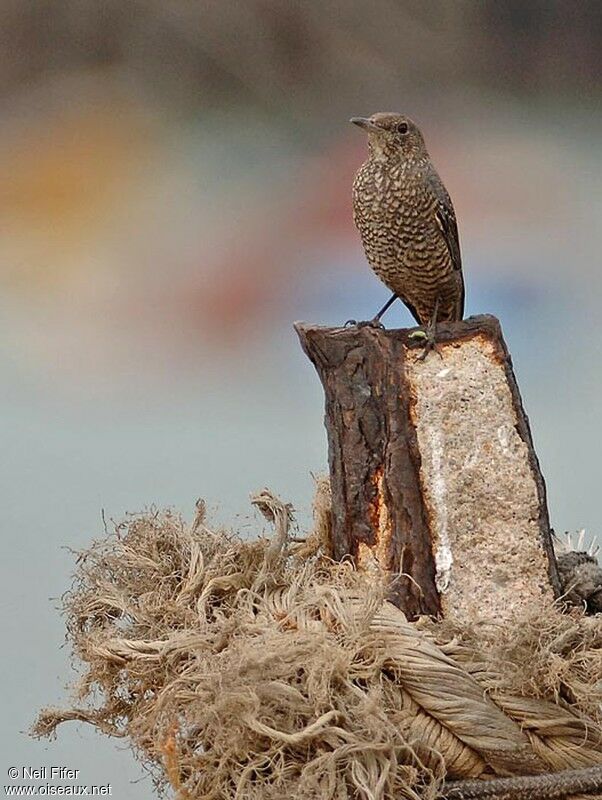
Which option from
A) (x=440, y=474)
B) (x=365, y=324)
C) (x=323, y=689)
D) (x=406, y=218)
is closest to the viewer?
(x=323, y=689)

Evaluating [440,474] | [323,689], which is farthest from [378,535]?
[323,689]

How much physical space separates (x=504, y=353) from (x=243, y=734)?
0.39m

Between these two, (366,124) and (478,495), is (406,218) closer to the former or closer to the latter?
(366,124)

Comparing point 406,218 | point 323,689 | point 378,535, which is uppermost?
point 406,218

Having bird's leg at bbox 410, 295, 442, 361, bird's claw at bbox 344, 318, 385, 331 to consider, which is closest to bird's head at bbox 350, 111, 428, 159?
bird's claw at bbox 344, 318, 385, 331

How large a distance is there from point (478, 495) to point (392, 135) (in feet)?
1.53

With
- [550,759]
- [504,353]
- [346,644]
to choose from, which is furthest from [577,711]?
[504,353]

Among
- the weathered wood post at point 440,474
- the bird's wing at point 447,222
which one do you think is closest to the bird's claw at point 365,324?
the weathered wood post at point 440,474

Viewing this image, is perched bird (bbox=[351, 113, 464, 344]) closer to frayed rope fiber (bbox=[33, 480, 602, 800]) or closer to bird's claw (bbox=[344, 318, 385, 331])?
bird's claw (bbox=[344, 318, 385, 331])

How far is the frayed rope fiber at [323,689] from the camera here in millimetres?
858

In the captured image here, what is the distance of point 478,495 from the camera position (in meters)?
1.01

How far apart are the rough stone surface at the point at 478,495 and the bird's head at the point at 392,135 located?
1.22ft

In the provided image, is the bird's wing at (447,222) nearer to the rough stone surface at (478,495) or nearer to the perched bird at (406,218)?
the perched bird at (406,218)

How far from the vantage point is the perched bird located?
1.33m
